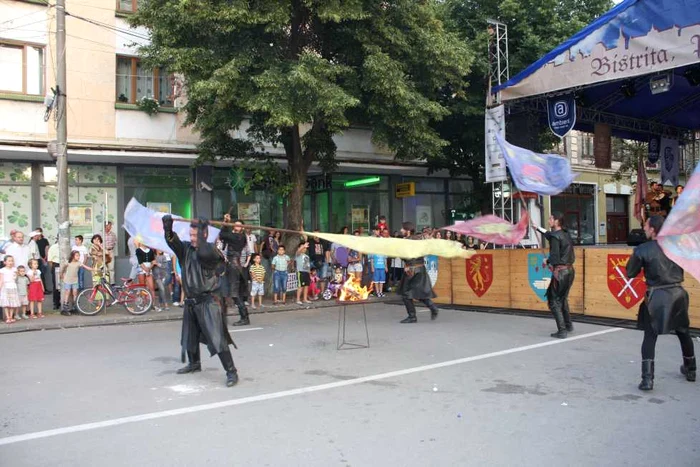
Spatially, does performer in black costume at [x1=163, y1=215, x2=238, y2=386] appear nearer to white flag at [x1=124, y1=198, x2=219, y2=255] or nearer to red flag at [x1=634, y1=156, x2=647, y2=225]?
white flag at [x1=124, y1=198, x2=219, y2=255]

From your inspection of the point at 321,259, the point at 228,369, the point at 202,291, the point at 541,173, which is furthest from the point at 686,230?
the point at 321,259

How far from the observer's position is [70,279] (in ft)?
42.5

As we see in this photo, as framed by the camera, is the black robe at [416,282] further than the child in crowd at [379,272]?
No

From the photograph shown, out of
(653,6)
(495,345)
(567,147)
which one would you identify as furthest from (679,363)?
(567,147)

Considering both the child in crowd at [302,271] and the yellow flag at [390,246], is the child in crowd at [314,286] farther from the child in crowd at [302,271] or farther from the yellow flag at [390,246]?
the yellow flag at [390,246]

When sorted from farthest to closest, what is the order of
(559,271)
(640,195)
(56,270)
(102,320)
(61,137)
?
1. (640,195)
2. (56,270)
3. (61,137)
4. (102,320)
5. (559,271)

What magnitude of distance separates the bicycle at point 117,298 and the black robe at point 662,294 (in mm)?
10320

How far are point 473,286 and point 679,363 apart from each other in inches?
252

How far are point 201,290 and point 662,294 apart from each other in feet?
17.2

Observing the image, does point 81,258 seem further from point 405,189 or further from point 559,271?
point 405,189

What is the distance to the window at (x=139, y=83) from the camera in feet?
55.9

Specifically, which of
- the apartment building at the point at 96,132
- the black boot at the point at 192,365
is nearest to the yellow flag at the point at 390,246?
the black boot at the point at 192,365

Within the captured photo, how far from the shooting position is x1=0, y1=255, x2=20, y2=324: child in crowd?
11820 mm

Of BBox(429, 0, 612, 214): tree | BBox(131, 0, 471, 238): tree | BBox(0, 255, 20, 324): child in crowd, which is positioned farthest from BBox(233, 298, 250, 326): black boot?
BBox(429, 0, 612, 214): tree
